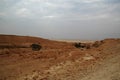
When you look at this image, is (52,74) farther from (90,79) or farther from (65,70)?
(90,79)

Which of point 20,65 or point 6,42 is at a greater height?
point 6,42

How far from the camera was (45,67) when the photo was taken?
551 inches

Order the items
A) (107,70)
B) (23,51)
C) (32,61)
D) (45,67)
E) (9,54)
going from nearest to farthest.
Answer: (107,70) → (45,67) → (32,61) → (9,54) → (23,51)

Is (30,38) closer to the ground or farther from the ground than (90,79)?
farther from the ground

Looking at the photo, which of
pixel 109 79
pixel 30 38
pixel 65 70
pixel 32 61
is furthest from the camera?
pixel 30 38

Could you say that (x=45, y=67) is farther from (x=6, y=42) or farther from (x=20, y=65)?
(x=6, y=42)

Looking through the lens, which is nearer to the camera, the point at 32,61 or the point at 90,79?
the point at 90,79

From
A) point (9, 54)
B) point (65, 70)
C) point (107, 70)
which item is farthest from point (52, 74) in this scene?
point (9, 54)

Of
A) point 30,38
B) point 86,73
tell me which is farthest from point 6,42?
point 86,73

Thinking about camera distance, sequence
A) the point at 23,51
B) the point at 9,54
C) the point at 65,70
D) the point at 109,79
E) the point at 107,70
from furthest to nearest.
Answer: the point at 23,51, the point at 9,54, the point at 65,70, the point at 107,70, the point at 109,79

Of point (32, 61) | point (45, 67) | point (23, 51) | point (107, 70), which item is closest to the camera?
point (107, 70)

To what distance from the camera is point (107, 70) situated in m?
12.0

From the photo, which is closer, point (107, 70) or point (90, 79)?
point (90, 79)

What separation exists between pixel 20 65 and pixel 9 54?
391 centimetres
